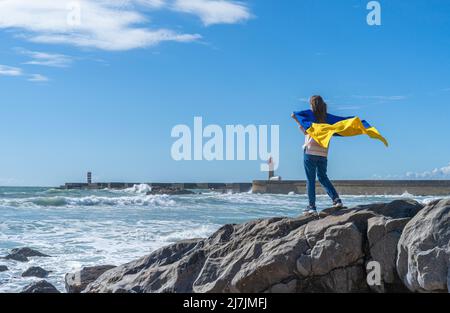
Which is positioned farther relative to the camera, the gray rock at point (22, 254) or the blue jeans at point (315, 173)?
the gray rock at point (22, 254)

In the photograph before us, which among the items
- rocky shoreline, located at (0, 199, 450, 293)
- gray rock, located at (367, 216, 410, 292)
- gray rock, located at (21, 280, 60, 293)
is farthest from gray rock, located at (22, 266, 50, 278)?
gray rock, located at (367, 216, 410, 292)

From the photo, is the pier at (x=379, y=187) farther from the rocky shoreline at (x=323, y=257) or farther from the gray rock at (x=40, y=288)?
the rocky shoreline at (x=323, y=257)

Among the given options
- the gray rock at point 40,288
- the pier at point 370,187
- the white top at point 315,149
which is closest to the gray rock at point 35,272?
the gray rock at point 40,288

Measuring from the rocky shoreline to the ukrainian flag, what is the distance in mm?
917

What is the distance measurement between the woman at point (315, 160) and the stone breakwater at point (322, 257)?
496mm

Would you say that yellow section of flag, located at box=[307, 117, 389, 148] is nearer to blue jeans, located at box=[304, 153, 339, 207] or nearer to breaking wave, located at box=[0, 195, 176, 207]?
blue jeans, located at box=[304, 153, 339, 207]

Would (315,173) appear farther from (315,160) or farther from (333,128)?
(333,128)

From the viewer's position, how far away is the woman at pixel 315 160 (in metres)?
7.70

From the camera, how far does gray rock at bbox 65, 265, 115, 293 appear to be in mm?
8016
